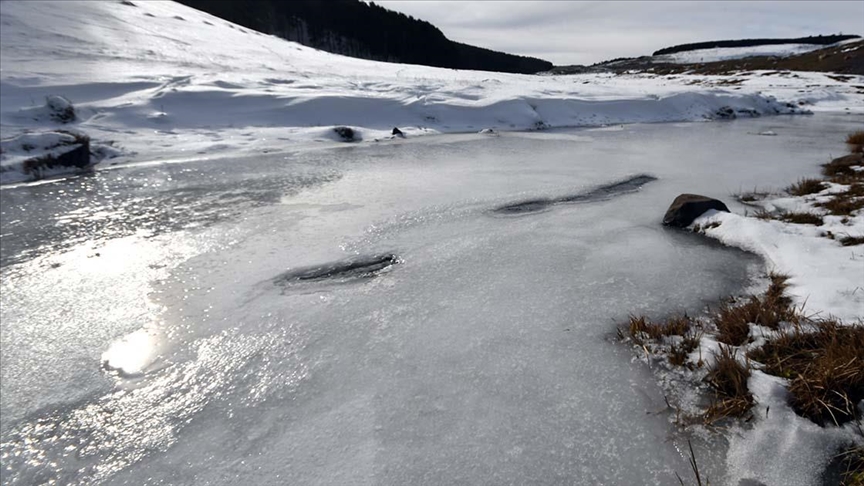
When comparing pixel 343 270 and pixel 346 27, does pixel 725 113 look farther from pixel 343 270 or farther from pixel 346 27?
pixel 346 27

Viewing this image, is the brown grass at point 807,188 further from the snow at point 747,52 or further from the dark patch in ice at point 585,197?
the snow at point 747,52

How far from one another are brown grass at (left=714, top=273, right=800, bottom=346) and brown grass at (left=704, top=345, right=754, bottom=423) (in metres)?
0.28

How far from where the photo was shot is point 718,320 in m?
2.49

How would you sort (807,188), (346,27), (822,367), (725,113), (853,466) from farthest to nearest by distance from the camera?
(346,27), (725,113), (807,188), (822,367), (853,466)

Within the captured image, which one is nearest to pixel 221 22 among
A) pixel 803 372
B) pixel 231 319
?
pixel 231 319

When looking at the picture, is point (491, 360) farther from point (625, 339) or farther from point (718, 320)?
point (718, 320)

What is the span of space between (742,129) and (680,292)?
13.3 m

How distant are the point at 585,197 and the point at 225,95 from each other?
37.8 ft

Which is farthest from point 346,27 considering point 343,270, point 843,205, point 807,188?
point 843,205

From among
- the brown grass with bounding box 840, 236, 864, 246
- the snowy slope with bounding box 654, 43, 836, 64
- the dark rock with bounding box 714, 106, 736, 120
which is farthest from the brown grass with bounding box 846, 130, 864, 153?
the snowy slope with bounding box 654, 43, 836, 64

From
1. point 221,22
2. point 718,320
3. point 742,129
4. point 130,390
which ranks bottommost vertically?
point 130,390

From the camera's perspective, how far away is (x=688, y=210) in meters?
4.28

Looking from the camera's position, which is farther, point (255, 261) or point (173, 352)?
point (255, 261)

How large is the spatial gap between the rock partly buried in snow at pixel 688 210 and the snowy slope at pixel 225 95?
814 cm
